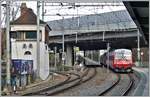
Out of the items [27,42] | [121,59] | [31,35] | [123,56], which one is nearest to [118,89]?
[27,42]

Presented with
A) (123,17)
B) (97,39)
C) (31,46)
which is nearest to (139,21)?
(31,46)

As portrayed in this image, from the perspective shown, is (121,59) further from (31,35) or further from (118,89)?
(118,89)

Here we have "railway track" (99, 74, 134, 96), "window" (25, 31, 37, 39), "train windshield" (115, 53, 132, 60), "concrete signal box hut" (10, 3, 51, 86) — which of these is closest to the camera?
"railway track" (99, 74, 134, 96)

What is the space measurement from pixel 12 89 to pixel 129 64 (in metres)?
28.2

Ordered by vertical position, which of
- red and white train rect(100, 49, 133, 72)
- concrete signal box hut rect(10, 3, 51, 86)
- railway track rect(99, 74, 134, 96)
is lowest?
railway track rect(99, 74, 134, 96)

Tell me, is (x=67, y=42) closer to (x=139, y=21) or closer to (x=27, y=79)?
(x=27, y=79)

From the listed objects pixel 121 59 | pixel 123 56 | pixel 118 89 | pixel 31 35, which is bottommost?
pixel 118 89

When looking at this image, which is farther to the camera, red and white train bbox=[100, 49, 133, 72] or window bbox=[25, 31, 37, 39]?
red and white train bbox=[100, 49, 133, 72]


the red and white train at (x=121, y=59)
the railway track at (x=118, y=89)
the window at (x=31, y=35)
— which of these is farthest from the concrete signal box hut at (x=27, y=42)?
the red and white train at (x=121, y=59)

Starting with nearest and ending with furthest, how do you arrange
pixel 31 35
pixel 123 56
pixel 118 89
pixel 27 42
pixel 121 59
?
pixel 118 89
pixel 27 42
pixel 31 35
pixel 121 59
pixel 123 56

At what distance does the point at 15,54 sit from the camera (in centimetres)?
4331

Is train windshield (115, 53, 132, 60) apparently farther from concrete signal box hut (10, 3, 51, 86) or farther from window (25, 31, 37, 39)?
window (25, 31, 37, 39)

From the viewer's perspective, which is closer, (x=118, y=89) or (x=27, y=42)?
(x=118, y=89)

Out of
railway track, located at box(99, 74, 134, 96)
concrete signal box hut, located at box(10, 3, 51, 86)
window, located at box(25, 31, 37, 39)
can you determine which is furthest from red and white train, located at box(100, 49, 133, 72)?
railway track, located at box(99, 74, 134, 96)
